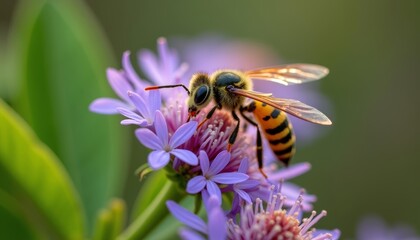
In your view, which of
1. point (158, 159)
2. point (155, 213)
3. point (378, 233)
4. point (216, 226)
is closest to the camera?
point (216, 226)

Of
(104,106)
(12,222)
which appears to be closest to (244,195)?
(104,106)

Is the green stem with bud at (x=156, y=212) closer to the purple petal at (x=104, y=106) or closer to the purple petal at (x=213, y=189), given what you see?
the purple petal at (x=213, y=189)

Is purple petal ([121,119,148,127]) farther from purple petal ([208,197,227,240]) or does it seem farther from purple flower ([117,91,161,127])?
purple petal ([208,197,227,240])

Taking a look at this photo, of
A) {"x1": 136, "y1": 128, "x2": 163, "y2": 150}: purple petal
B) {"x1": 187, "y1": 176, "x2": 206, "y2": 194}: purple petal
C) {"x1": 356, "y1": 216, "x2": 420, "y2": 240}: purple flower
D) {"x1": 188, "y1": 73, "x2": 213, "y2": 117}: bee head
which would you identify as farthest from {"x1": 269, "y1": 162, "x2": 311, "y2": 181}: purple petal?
{"x1": 356, "y1": 216, "x2": 420, "y2": 240}: purple flower

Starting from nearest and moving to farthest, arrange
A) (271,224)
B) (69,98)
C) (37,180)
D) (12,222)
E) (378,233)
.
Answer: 1. (271,224)
2. (37,180)
3. (12,222)
4. (69,98)
5. (378,233)

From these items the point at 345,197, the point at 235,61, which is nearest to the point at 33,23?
the point at 235,61

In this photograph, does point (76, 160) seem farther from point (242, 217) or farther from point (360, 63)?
point (360, 63)

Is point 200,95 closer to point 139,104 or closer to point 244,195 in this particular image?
point 139,104
